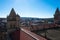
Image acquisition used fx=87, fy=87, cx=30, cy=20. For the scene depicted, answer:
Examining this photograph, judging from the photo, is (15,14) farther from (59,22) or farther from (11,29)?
(59,22)

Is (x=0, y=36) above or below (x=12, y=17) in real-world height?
below

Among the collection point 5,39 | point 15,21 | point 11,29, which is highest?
point 15,21

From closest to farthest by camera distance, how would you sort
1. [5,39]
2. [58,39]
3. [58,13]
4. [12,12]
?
1. [58,39]
2. [12,12]
3. [5,39]
4. [58,13]

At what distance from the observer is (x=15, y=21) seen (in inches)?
910

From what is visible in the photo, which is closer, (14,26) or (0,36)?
(14,26)

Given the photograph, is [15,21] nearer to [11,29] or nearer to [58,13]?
[11,29]

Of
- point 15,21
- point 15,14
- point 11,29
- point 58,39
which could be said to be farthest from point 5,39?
point 58,39

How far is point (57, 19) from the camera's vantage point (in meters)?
33.5

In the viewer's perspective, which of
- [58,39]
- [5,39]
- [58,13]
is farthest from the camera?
[58,13]

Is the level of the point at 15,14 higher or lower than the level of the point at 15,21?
higher

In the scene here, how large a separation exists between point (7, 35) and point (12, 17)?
5.26 metres

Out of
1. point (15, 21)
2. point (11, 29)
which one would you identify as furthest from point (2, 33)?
point (15, 21)

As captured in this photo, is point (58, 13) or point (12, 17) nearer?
point (12, 17)

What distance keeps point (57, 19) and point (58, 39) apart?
79.1 feet
